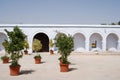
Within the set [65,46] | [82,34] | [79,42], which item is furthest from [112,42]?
[65,46]

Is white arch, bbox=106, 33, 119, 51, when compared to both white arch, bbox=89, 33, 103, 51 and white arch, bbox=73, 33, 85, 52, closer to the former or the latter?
white arch, bbox=89, 33, 103, 51

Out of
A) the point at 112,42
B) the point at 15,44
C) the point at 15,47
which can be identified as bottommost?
the point at 15,47

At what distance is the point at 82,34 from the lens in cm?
2852

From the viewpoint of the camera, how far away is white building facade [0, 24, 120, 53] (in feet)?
89.8

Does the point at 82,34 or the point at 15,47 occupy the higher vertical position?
the point at 82,34

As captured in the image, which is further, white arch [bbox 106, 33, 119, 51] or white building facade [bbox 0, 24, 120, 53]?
white arch [bbox 106, 33, 119, 51]

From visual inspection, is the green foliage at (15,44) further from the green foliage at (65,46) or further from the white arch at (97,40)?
the white arch at (97,40)

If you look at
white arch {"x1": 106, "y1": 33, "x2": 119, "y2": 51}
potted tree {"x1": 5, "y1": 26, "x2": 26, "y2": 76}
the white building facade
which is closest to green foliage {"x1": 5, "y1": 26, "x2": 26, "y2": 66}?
potted tree {"x1": 5, "y1": 26, "x2": 26, "y2": 76}

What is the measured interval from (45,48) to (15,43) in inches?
703

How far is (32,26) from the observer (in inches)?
1079

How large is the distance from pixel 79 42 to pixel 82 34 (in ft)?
4.27

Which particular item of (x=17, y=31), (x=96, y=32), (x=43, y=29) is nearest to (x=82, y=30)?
(x=96, y=32)

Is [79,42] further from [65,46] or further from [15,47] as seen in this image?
[15,47]

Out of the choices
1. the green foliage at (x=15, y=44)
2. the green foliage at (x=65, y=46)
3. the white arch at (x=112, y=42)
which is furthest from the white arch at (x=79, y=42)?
the green foliage at (x=15, y=44)
